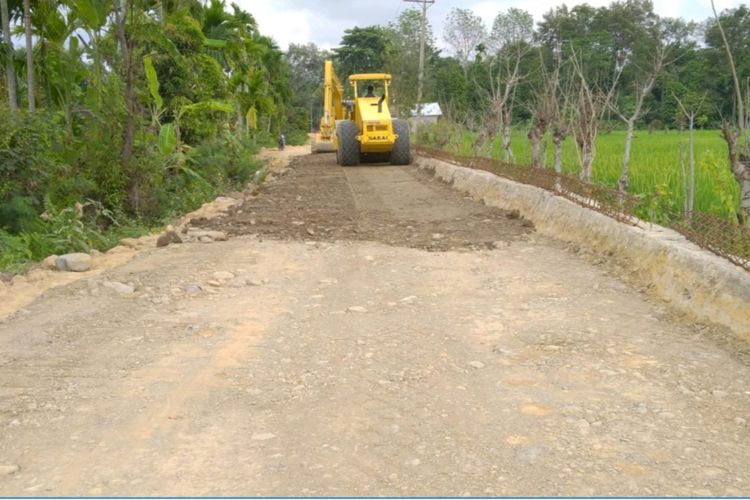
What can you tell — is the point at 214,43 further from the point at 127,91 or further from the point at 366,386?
the point at 366,386

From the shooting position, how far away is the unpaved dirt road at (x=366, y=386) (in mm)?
2906

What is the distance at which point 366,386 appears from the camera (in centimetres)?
384

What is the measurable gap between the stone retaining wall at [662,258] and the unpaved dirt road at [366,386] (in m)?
0.19

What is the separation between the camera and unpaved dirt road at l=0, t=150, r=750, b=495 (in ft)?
9.53

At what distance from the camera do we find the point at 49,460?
118 inches

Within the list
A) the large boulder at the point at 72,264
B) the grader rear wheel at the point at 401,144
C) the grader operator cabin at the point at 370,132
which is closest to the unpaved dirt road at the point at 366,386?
the large boulder at the point at 72,264

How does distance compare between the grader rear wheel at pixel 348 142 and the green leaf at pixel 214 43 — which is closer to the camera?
the green leaf at pixel 214 43

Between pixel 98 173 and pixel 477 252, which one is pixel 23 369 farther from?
pixel 98 173

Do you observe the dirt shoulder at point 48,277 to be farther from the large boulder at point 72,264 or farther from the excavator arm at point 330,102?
the excavator arm at point 330,102

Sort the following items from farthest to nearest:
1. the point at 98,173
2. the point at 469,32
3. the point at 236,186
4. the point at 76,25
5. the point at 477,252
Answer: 1. the point at 469,32
2. the point at 236,186
3. the point at 76,25
4. the point at 98,173
5. the point at 477,252

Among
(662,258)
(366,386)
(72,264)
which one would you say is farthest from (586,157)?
(366,386)

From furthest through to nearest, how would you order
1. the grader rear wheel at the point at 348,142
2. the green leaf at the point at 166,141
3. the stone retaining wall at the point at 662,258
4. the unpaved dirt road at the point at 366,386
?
the grader rear wheel at the point at 348,142
the green leaf at the point at 166,141
the stone retaining wall at the point at 662,258
the unpaved dirt road at the point at 366,386

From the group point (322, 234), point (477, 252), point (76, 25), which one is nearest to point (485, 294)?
point (477, 252)

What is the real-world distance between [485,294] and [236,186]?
1113 cm
